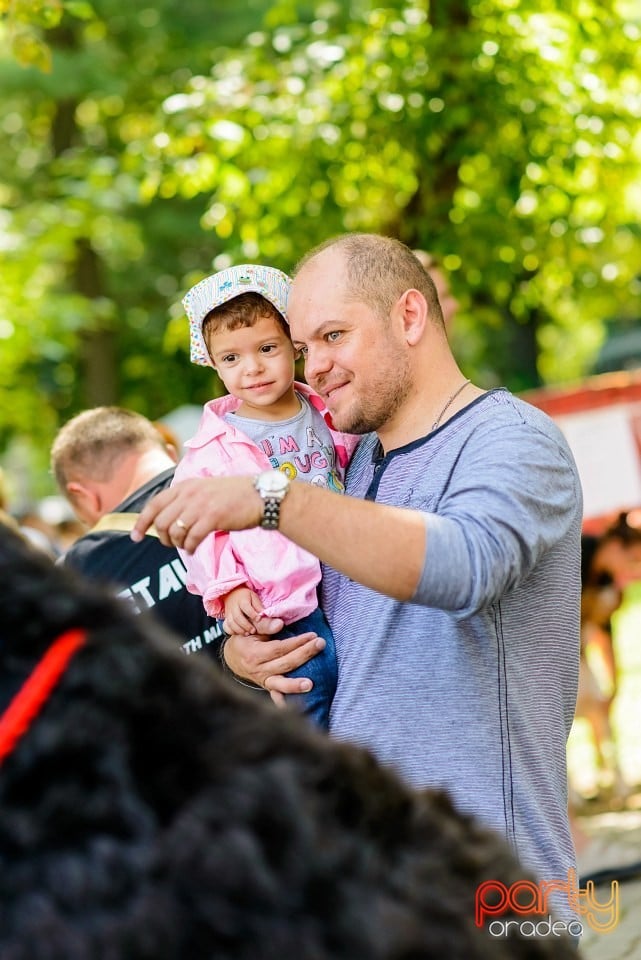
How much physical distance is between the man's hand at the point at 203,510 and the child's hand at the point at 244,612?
0.81 meters

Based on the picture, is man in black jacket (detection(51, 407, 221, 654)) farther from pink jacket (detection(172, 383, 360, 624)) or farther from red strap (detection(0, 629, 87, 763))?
red strap (detection(0, 629, 87, 763))

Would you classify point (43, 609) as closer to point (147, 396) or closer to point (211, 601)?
point (211, 601)

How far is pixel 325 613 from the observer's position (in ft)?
9.89

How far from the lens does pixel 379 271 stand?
2.80 m

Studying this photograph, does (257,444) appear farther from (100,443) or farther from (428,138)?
(428,138)

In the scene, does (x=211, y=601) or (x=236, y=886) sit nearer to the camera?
(x=236, y=886)

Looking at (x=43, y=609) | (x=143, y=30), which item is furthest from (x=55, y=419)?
(x=43, y=609)

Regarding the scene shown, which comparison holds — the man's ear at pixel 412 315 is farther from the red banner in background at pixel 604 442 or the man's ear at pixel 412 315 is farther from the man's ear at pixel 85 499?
the red banner in background at pixel 604 442

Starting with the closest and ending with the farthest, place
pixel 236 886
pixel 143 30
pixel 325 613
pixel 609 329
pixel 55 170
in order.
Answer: pixel 236 886, pixel 325 613, pixel 55 170, pixel 143 30, pixel 609 329

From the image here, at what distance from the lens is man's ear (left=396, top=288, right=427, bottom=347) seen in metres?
2.78

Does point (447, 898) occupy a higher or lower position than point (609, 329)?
higher

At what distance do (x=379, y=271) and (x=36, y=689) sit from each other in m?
1.69

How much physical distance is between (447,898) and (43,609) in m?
0.48

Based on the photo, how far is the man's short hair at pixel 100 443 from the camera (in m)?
4.68
